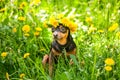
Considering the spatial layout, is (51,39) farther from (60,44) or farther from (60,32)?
(60,32)

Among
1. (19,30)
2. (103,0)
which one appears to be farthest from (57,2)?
(19,30)

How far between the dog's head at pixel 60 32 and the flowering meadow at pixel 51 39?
53 millimetres

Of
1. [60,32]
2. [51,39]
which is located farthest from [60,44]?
[51,39]

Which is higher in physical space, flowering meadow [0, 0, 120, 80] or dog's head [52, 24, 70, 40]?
dog's head [52, 24, 70, 40]

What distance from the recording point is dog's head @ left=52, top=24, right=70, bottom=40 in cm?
343

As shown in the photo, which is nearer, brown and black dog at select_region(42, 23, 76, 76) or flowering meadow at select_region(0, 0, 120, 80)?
brown and black dog at select_region(42, 23, 76, 76)

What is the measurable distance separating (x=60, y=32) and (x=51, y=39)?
111 centimetres

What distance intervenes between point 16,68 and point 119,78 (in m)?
1.09

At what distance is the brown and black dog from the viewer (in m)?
3.45

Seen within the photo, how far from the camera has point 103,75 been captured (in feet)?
11.7

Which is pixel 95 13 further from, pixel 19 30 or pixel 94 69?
pixel 94 69

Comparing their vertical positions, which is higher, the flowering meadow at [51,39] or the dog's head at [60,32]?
the dog's head at [60,32]

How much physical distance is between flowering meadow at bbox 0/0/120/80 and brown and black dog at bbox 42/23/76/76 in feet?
0.21

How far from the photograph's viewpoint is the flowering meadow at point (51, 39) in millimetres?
3562
